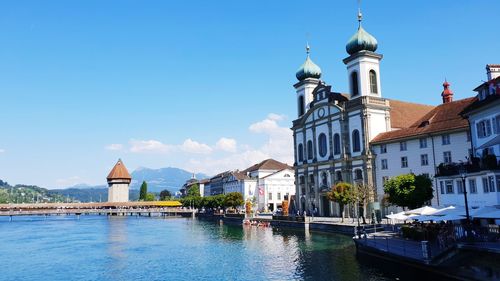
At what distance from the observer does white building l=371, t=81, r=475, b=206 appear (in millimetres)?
50650

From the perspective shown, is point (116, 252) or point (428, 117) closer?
point (116, 252)

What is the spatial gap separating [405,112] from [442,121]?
59.8ft

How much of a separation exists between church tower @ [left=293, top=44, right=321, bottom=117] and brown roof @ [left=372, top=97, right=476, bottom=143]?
87.2 feet

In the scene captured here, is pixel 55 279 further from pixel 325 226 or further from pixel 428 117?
pixel 428 117

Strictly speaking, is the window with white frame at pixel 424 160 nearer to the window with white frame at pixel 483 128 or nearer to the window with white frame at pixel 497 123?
the window with white frame at pixel 483 128

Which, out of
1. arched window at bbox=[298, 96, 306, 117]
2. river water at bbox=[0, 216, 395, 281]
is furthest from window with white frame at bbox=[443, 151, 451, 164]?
arched window at bbox=[298, 96, 306, 117]

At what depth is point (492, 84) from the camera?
34.8m

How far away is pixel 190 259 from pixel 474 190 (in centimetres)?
2371

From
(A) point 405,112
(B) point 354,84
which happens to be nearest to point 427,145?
(A) point 405,112

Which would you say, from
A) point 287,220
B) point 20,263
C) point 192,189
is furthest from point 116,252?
point 192,189

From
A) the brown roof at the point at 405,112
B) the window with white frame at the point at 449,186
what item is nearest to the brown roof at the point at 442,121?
the brown roof at the point at 405,112

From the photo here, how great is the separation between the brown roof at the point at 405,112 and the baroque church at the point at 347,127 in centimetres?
16

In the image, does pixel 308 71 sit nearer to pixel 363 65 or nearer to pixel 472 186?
pixel 363 65

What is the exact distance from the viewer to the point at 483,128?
36.0 metres
